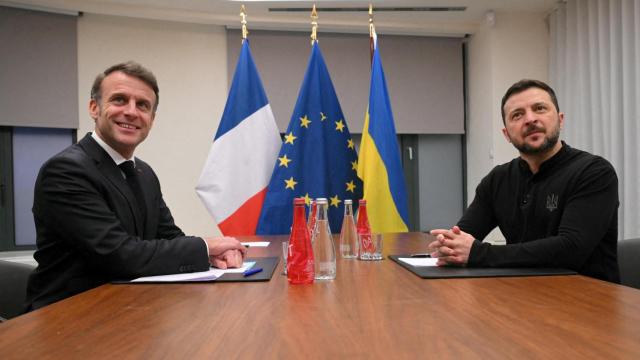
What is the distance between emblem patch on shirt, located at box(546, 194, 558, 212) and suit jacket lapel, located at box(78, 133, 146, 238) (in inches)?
55.9

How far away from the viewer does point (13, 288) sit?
1471mm

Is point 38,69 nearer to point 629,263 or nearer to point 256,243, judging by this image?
point 256,243

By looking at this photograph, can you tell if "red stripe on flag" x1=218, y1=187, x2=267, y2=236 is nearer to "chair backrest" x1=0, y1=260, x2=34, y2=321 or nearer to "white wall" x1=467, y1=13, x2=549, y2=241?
"chair backrest" x1=0, y1=260, x2=34, y2=321

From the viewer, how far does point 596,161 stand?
1530mm

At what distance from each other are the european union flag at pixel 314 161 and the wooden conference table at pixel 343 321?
1.71m

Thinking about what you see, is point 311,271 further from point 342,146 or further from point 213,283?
point 342,146

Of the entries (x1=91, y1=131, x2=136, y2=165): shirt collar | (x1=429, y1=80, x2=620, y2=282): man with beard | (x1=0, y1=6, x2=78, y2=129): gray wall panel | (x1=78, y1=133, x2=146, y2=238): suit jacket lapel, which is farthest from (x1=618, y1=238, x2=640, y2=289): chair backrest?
(x1=0, y1=6, x2=78, y2=129): gray wall panel

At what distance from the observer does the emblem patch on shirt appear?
1558mm

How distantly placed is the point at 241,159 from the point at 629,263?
217 cm

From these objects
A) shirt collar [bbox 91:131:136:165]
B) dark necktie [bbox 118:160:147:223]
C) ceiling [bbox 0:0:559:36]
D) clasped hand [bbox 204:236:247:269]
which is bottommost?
clasped hand [bbox 204:236:247:269]

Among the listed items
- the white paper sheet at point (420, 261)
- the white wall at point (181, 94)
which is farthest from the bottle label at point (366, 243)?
the white wall at point (181, 94)

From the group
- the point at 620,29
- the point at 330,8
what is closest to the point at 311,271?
the point at 330,8

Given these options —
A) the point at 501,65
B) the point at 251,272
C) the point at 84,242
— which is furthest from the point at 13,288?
the point at 501,65

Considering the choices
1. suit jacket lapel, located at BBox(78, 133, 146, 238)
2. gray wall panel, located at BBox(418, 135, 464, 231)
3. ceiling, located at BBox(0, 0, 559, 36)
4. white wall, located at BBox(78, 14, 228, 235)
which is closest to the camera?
suit jacket lapel, located at BBox(78, 133, 146, 238)
